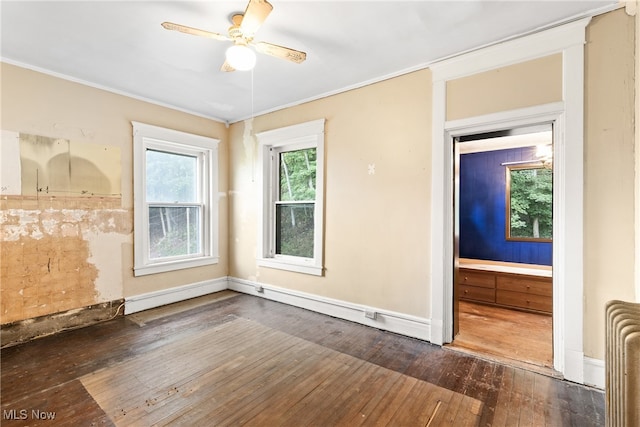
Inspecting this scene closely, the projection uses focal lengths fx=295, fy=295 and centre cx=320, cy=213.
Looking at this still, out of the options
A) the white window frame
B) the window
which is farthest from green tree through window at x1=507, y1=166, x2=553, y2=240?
the window

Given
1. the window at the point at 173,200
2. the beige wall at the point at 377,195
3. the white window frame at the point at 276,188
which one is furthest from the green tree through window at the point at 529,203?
the window at the point at 173,200

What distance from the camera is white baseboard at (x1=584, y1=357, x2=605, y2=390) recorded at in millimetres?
2084

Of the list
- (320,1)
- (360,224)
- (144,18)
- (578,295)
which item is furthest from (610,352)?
(144,18)

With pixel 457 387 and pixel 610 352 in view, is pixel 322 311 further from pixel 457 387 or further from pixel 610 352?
pixel 610 352

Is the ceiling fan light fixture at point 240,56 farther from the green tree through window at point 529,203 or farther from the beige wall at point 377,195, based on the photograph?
the green tree through window at point 529,203

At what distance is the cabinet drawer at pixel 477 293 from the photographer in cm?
398

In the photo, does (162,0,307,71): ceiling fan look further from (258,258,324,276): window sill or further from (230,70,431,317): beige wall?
(258,258,324,276): window sill

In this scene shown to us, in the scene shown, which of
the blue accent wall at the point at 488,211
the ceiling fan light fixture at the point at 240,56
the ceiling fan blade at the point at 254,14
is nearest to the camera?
the ceiling fan blade at the point at 254,14

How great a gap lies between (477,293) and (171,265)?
13.8ft

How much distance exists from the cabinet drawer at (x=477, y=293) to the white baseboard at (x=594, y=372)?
186 centimetres

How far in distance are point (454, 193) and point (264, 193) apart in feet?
8.28

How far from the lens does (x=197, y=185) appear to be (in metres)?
4.41

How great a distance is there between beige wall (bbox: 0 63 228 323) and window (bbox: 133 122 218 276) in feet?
0.37

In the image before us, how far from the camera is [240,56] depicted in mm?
2021
